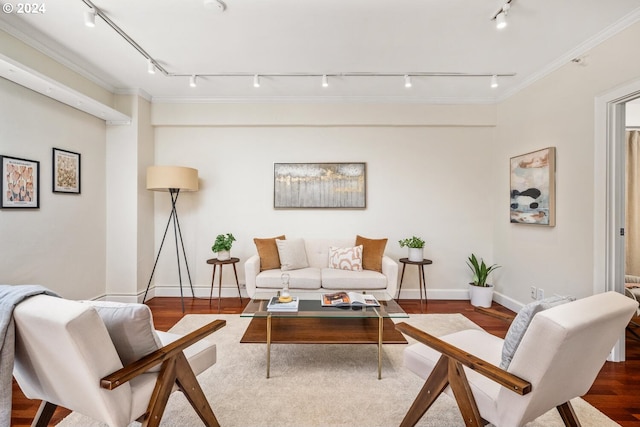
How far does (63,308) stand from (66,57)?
120 inches

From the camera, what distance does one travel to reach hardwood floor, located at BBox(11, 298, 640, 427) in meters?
1.85

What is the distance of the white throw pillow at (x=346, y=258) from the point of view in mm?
3820

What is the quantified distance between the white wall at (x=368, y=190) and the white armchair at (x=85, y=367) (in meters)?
2.93

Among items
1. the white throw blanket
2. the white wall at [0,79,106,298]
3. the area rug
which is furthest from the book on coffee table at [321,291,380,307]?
the white wall at [0,79,106,298]

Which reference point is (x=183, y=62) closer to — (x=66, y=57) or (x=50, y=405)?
(x=66, y=57)

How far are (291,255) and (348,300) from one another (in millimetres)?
1385

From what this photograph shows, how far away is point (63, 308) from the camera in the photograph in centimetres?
118

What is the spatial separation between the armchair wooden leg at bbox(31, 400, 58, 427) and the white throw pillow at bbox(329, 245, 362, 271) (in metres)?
2.83

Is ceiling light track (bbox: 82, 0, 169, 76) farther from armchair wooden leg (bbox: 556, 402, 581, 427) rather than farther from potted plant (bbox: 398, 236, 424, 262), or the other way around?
armchair wooden leg (bbox: 556, 402, 581, 427)

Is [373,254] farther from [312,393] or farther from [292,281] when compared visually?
[312,393]

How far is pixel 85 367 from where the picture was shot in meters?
1.17

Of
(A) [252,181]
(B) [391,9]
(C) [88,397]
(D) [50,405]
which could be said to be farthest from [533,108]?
(D) [50,405]

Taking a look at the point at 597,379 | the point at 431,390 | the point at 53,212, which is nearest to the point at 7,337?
the point at 431,390

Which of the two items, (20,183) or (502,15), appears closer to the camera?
(502,15)
